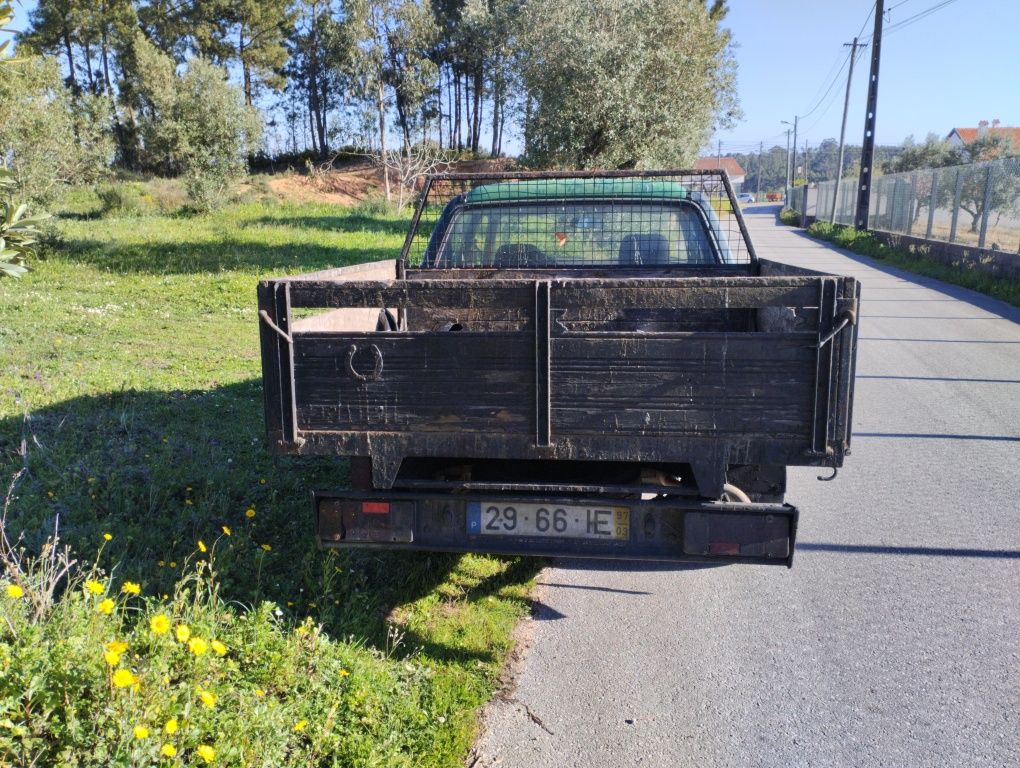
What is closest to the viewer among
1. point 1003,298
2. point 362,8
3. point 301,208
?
point 1003,298

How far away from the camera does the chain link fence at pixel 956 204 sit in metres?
17.0

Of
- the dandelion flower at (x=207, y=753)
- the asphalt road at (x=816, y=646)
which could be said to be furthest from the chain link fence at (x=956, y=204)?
the dandelion flower at (x=207, y=753)

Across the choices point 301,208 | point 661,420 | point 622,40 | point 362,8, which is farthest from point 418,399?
point 362,8

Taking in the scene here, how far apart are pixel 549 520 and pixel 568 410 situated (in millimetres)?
500

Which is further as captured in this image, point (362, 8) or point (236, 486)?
point (362, 8)

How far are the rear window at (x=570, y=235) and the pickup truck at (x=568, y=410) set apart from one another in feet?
6.68

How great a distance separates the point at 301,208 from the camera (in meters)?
32.6

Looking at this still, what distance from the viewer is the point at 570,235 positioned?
5.46 meters

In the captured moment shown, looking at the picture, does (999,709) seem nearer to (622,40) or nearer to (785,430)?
(785,430)

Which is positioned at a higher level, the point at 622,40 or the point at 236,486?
the point at 622,40

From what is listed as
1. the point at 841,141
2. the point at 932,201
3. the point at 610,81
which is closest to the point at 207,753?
the point at 610,81

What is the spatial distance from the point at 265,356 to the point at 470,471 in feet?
3.42

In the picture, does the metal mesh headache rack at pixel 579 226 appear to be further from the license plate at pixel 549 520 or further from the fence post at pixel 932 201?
the fence post at pixel 932 201

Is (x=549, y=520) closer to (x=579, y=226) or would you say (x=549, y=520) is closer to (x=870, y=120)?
(x=579, y=226)
